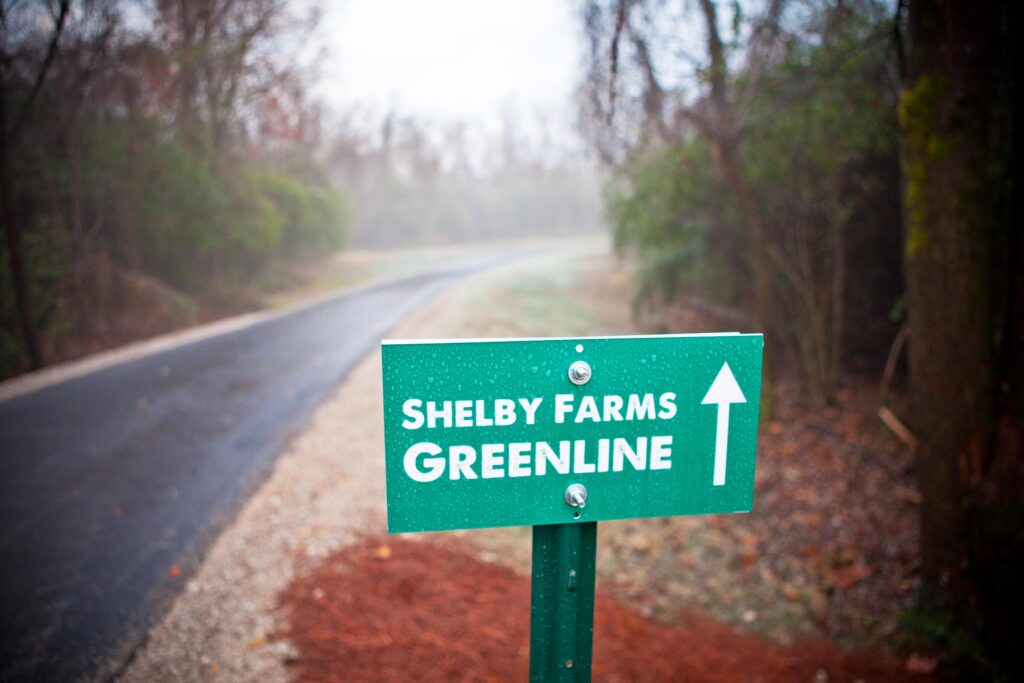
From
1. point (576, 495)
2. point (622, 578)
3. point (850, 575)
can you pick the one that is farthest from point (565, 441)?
point (850, 575)

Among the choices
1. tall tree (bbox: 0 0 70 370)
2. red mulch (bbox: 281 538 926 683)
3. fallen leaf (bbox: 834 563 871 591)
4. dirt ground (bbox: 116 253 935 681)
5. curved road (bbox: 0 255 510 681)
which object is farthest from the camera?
tall tree (bbox: 0 0 70 370)

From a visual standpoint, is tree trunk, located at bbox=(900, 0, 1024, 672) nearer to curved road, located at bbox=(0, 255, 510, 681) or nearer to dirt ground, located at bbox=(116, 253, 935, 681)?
dirt ground, located at bbox=(116, 253, 935, 681)

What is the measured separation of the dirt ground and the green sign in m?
2.14

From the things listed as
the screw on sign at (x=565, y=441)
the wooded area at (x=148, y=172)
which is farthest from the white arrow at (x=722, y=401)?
the wooded area at (x=148, y=172)

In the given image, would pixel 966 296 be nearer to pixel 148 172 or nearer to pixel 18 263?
pixel 18 263

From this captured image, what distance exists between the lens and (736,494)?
148 centimetres

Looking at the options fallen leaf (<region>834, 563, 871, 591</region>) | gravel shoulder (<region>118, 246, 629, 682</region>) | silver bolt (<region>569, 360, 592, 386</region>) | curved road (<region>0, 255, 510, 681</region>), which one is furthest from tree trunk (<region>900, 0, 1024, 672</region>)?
curved road (<region>0, 255, 510, 681</region>)

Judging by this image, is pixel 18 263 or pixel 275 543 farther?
pixel 18 263

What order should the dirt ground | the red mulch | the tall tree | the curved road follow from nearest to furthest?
the red mulch
the dirt ground
the curved road
the tall tree

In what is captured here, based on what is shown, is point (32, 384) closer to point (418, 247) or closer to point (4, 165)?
point (4, 165)

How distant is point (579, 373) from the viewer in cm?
138

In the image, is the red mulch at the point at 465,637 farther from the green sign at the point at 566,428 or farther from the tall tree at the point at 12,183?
the tall tree at the point at 12,183

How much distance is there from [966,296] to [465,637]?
3402 millimetres

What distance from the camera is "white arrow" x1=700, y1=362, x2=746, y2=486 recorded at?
144 centimetres
